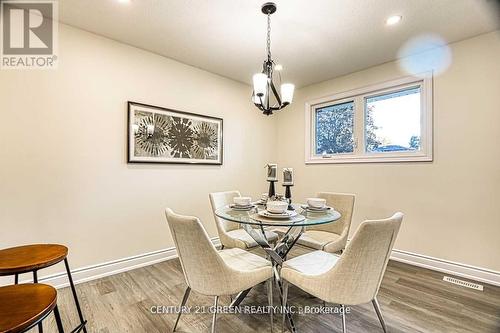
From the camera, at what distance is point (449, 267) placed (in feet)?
8.39

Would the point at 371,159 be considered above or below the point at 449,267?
above

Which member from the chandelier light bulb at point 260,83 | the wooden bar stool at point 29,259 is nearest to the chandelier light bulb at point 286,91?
the chandelier light bulb at point 260,83

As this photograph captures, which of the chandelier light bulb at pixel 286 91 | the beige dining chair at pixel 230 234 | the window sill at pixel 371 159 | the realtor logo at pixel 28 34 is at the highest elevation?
the realtor logo at pixel 28 34

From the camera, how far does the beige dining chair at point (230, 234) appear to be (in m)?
2.27

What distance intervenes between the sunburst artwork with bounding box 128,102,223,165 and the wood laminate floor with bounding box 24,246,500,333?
4.54 ft

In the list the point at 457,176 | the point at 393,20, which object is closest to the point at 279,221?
the point at 393,20

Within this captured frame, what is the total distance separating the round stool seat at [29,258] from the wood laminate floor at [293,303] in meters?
0.68

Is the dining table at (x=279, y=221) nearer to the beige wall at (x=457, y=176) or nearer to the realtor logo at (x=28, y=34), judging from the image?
the beige wall at (x=457, y=176)

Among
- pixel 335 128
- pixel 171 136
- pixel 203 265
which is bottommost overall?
pixel 203 265

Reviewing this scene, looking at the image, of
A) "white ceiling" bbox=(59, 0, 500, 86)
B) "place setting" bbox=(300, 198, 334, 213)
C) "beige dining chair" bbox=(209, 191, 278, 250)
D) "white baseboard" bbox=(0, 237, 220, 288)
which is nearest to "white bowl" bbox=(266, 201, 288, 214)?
"place setting" bbox=(300, 198, 334, 213)

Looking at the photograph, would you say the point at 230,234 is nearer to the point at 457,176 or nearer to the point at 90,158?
the point at 90,158

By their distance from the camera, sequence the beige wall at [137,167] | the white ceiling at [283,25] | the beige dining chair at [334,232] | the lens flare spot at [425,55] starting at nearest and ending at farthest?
the white ceiling at [283,25], the beige wall at [137,167], the beige dining chair at [334,232], the lens flare spot at [425,55]

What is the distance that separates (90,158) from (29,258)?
1.32m

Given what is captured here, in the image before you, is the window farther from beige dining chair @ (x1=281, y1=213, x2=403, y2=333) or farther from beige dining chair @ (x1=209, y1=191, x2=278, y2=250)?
beige dining chair @ (x1=281, y1=213, x2=403, y2=333)
